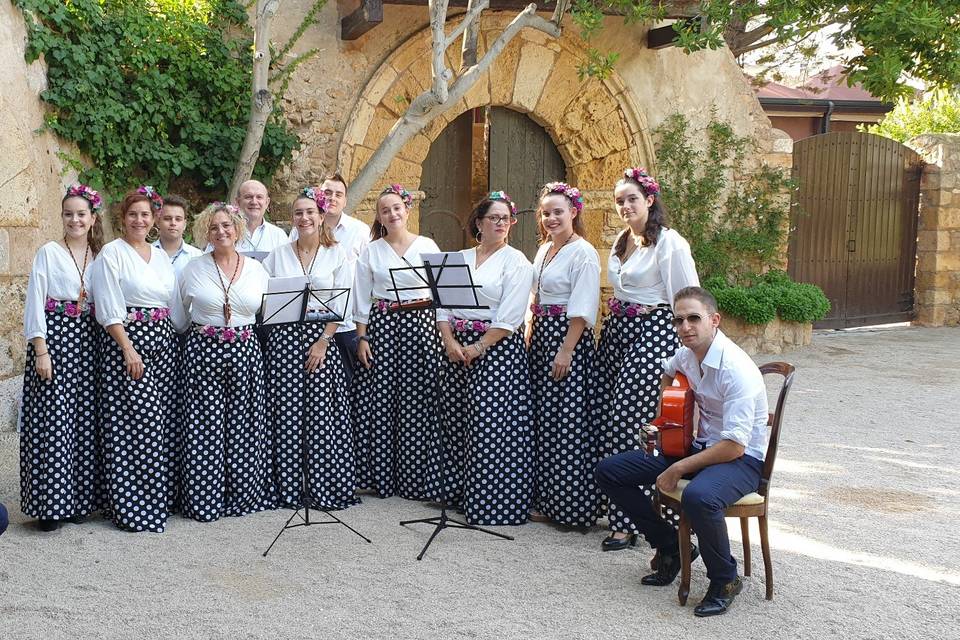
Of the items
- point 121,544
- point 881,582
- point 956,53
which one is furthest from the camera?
point 956,53

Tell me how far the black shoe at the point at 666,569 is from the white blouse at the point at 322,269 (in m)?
2.27

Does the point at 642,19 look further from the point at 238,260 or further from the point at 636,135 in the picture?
the point at 238,260

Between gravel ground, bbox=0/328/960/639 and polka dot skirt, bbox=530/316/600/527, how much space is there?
15 centimetres

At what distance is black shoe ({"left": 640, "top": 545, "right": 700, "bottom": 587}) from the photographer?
4191 mm

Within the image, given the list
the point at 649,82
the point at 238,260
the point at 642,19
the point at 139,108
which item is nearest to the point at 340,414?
the point at 238,260

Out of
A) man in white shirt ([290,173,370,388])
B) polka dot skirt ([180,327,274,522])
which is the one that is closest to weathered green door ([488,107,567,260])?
man in white shirt ([290,173,370,388])

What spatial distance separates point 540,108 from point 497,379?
5506 millimetres

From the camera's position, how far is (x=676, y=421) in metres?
4.01

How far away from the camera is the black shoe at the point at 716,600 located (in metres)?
3.84

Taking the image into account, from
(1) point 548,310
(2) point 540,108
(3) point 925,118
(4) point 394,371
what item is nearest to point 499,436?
(1) point 548,310

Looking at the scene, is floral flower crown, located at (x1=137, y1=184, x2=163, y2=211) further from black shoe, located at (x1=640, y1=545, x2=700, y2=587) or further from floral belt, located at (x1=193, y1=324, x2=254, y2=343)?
black shoe, located at (x1=640, y1=545, x2=700, y2=587)

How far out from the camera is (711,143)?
10875 millimetres

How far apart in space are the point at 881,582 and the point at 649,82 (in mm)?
7298

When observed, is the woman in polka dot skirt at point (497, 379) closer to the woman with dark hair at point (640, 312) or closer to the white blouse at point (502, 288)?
the white blouse at point (502, 288)
